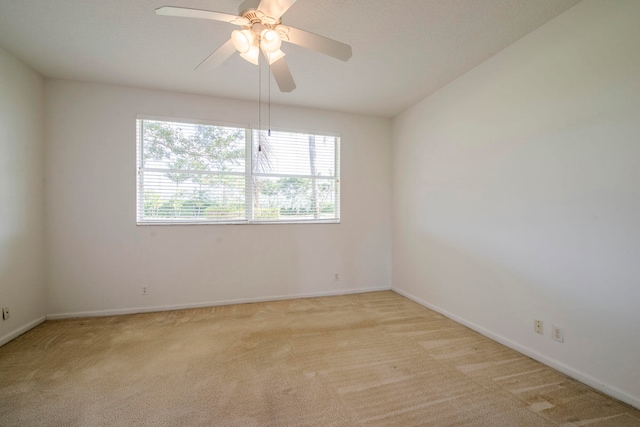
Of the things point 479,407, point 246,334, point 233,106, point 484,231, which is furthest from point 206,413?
point 233,106

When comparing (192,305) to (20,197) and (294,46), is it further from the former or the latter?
(294,46)

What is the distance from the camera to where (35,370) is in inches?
82.1

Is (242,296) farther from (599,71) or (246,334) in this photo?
(599,71)

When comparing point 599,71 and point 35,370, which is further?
point 35,370

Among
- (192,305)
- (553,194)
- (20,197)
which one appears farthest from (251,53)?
(192,305)

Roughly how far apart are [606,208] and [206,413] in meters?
2.89

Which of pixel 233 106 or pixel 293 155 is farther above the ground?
pixel 233 106

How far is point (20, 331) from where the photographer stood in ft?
8.78

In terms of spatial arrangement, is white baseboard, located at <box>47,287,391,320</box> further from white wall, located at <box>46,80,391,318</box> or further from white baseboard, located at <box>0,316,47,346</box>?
white baseboard, located at <box>0,316,47,346</box>

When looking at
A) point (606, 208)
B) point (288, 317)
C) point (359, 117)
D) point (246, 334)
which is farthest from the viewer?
point (359, 117)

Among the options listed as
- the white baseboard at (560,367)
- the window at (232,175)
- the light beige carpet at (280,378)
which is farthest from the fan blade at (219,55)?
the white baseboard at (560,367)

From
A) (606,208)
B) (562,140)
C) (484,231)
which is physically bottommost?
(484,231)

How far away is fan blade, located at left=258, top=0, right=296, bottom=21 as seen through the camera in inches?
58.7

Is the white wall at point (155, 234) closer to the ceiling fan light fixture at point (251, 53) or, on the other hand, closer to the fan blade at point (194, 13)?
the ceiling fan light fixture at point (251, 53)
